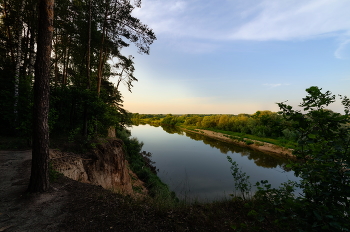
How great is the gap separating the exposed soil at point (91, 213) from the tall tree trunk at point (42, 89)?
708 mm

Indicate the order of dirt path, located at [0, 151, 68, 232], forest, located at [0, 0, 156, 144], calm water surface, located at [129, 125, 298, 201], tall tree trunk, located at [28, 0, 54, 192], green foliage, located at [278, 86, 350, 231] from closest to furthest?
1. green foliage, located at [278, 86, 350, 231]
2. dirt path, located at [0, 151, 68, 232]
3. tall tree trunk, located at [28, 0, 54, 192]
4. forest, located at [0, 0, 156, 144]
5. calm water surface, located at [129, 125, 298, 201]

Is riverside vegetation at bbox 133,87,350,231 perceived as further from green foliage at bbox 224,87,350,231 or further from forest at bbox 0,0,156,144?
forest at bbox 0,0,156,144

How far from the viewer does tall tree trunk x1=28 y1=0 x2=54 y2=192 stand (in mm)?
3445

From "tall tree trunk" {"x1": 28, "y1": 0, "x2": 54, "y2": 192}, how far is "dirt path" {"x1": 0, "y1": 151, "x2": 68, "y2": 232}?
0.58 meters

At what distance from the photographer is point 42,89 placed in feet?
11.5

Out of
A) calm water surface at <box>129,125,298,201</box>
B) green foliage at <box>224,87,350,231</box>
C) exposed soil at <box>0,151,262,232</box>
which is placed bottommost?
calm water surface at <box>129,125,298,201</box>

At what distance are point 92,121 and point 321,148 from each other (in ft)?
28.2

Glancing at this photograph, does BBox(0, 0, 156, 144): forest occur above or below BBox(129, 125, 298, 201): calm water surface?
above

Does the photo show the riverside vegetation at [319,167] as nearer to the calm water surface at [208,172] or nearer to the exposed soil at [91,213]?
the exposed soil at [91,213]

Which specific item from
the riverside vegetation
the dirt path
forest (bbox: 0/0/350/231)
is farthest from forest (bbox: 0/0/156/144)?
the riverside vegetation

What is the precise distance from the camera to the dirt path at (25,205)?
270cm

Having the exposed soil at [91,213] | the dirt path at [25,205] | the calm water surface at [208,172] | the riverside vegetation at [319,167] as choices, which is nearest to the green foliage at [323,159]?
the riverside vegetation at [319,167]

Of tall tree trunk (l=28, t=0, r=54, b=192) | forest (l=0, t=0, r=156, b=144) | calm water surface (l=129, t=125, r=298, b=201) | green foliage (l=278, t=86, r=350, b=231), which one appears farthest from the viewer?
calm water surface (l=129, t=125, r=298, b=201)

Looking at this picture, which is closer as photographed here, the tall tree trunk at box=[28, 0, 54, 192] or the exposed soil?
the exposed soil
